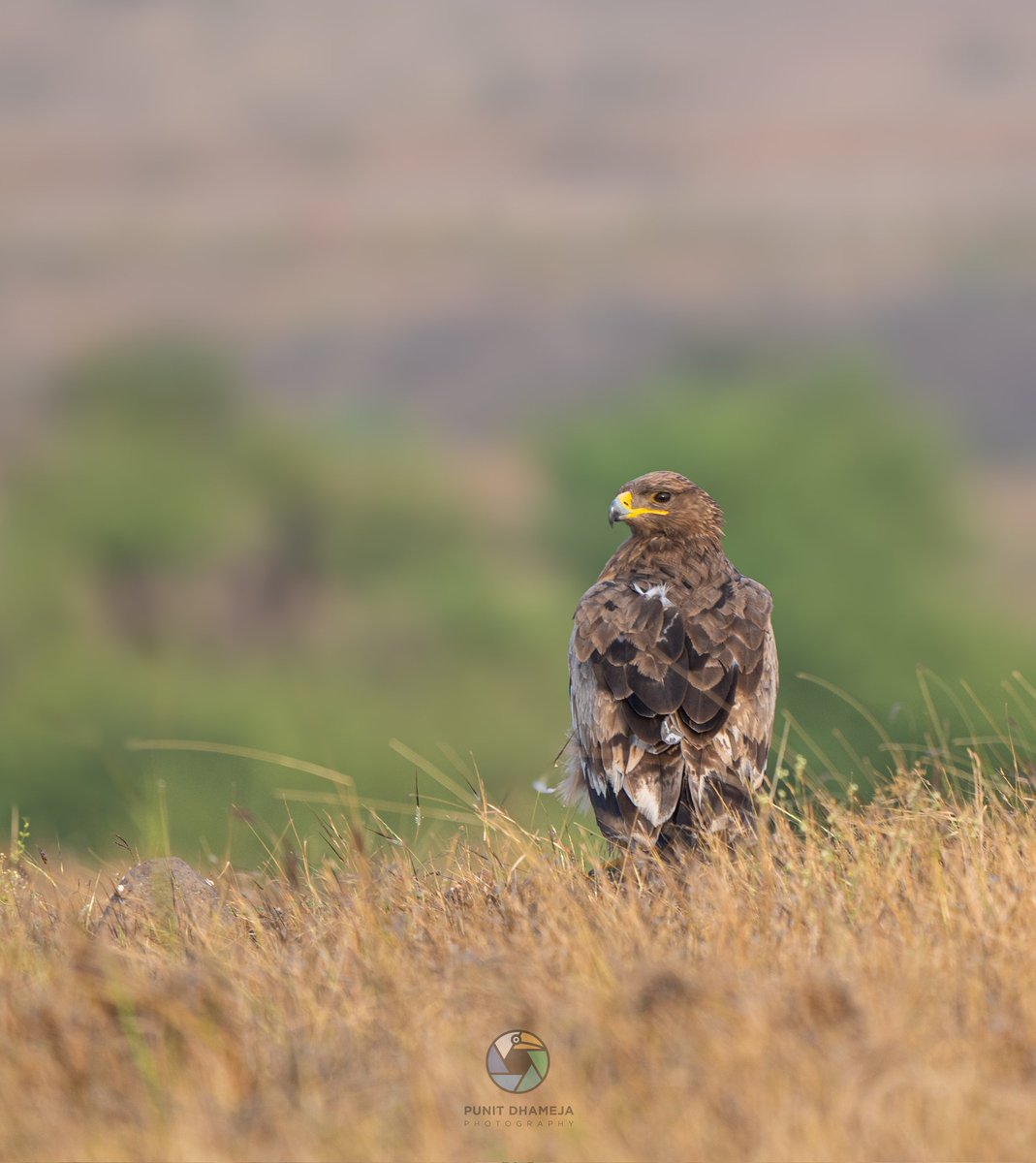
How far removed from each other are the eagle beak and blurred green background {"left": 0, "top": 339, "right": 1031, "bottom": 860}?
26.7m

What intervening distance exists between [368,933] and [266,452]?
148 feet

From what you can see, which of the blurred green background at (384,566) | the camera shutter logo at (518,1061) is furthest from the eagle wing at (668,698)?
the blurred green background at (384,566)

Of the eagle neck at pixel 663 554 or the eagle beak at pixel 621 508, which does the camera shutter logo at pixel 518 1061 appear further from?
the eagle beak at pixel 621 508

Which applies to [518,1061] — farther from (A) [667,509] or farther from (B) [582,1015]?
(A) [667,509]

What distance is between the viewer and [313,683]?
42344 mm

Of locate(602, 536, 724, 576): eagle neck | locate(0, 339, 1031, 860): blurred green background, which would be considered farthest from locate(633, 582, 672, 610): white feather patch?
locate(0, 339, 1031, 860): blurred green background

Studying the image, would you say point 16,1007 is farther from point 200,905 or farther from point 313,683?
point 313,683

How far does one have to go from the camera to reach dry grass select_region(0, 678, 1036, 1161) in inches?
153

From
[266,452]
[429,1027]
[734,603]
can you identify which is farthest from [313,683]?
[429,1027]

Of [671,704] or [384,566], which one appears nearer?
[671,704]

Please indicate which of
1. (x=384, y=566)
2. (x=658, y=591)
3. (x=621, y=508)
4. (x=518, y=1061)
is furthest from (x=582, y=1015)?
(x=384, y=566)

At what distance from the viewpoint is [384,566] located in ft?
155

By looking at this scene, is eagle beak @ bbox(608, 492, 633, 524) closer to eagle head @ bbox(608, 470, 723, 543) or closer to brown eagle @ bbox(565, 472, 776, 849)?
eagle head @ bbox(608, 470, 723, 543)

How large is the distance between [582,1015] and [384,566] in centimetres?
4326
